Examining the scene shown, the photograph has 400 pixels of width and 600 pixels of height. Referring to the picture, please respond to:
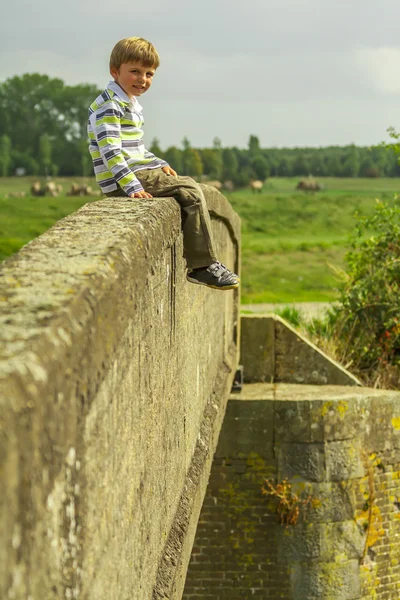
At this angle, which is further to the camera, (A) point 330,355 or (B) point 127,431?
(A) point 330,355

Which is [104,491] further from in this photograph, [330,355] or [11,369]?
[330,355]

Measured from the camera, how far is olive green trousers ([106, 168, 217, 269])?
4.29 m

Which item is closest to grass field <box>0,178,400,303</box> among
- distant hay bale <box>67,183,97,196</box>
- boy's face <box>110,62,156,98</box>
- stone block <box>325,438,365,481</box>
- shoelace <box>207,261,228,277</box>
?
distant hay bale <box>67,183,97,196</box>

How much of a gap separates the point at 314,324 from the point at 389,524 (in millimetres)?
3609

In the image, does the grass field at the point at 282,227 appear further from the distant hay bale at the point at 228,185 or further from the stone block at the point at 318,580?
the stone block at the point at 318,580

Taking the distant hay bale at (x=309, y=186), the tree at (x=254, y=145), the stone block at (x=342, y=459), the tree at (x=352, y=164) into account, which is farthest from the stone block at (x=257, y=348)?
the tree at (x=254, y=145)

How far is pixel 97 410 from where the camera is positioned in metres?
2.34

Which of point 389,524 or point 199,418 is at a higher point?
point 199,418

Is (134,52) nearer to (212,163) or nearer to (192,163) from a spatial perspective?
(212,163)

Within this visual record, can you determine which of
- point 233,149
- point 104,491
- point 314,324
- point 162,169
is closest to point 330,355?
point 314,324

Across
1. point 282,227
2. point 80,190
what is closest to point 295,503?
point 282,227

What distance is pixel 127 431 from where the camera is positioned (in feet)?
9.28

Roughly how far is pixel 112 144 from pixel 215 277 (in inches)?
33.4

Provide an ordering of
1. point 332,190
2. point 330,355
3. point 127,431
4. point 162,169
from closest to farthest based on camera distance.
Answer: point 127,431 → point 162,169 → point 330,355 → point 332,190
